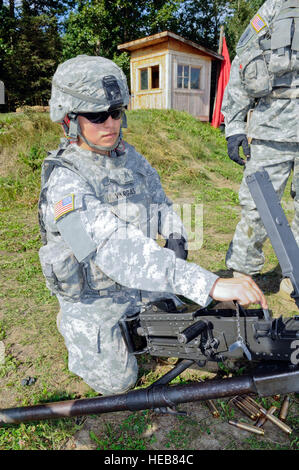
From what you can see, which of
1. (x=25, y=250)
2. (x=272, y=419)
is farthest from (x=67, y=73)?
(x=25, y=250)

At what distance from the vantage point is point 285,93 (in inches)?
133

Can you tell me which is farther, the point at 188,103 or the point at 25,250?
the point at 188,103

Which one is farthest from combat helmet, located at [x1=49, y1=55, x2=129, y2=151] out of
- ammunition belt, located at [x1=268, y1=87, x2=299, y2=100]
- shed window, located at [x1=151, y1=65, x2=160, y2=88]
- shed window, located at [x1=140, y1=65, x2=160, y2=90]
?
shed window, located at [x1=151, y1=65, x2=160, y2=88]

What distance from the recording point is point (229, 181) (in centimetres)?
915

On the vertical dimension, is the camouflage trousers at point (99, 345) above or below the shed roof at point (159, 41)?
below

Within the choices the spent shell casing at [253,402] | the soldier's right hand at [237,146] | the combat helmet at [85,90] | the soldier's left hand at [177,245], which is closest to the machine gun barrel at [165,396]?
the spent shell casing at [253,402]

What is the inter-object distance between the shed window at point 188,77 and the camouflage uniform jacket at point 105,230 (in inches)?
602

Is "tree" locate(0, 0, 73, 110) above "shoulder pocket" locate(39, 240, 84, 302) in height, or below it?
above

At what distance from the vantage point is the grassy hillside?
2.27 m

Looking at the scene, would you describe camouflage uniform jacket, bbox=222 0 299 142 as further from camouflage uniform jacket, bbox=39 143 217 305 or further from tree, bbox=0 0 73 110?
tree, bbox=0 0 73 110

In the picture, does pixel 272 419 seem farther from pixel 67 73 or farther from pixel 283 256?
pixel 67 73

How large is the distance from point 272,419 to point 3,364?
2.05 meters

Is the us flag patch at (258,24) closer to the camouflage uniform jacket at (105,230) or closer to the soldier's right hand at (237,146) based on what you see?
the soldier's right hand at (237,146)

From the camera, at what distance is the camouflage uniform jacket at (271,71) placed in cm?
319
